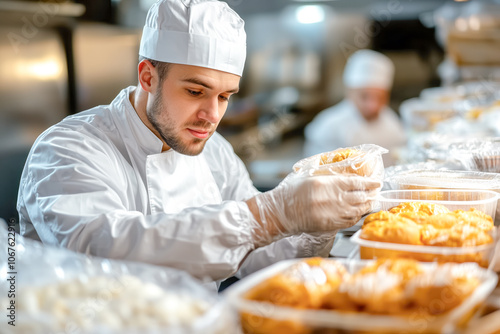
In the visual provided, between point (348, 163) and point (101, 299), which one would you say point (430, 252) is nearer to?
point (348, 163)

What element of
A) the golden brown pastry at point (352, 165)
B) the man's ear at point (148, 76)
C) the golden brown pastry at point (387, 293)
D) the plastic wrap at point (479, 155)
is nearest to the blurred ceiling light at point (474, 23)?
the plastic wrap at point (479, 155)

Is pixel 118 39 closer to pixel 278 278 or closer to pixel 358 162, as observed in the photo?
pixel 358 162

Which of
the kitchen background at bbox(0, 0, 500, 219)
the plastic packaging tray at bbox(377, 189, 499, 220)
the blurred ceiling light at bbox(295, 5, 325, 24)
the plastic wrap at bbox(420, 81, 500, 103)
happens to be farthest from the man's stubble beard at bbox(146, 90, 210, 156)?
the blurred ceiling light at bbox(295, 5, 325, 24)

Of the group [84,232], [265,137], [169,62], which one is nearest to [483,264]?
[84,232]

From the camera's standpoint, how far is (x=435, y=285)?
824mm

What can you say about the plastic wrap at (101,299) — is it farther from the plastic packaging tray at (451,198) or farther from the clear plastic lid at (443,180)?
the clear plastic lid at (443,180)

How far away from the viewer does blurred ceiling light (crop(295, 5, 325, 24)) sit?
18.9 ft

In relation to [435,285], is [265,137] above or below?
below

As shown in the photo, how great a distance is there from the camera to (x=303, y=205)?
4.23ft

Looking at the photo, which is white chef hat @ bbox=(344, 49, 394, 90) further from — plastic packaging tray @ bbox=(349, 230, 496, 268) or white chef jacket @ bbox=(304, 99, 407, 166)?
plastic packaging tray @ bbox=(349, 230, 496, 268)

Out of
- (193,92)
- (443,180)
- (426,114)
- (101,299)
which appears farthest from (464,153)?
(426,114)

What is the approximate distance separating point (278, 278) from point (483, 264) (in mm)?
495

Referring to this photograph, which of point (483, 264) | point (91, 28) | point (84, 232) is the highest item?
point (91, 28)

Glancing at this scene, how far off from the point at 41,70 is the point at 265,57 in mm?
3328
